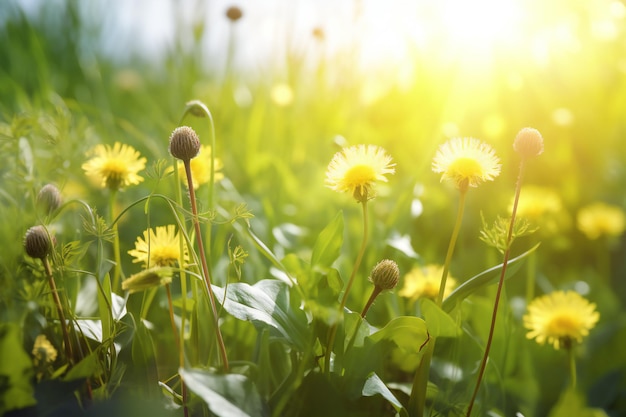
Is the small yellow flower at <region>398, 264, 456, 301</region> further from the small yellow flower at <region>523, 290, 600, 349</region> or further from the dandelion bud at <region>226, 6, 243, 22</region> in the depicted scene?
the dandelion bud at <region>226, 6, 243, 22</region>

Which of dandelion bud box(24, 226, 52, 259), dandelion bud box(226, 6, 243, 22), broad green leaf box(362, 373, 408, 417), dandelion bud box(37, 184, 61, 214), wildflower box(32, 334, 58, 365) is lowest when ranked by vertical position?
wildflower box(32, 334, 58, 365)

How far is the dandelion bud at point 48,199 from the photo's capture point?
0.80 m

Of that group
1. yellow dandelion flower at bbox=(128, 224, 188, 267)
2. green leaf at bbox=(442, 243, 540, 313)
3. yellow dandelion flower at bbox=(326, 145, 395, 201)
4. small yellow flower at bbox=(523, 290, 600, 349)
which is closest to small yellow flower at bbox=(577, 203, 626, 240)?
small yellow flower at bbox=(523, 290, 600, 349)

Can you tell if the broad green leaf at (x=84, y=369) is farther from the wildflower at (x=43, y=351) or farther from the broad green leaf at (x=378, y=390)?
the broad green leaf at (x=378, y=390)

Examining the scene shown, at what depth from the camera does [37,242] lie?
0.67 meters

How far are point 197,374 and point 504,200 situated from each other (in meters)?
1.27

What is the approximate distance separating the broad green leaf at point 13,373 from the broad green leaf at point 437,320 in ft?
1.47

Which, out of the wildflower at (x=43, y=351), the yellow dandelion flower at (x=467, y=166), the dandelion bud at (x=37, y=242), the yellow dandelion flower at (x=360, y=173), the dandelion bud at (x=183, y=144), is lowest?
the wildflower at (x=43, y=351)

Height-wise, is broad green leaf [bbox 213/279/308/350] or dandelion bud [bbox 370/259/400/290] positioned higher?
dandelion bud [bbox 370/259/400/290]

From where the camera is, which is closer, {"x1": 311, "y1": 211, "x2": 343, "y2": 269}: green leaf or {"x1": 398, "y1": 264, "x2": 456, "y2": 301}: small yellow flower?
{"x1": 311, "y1": 211, "x2": 343, "y2": 269}: green leaf

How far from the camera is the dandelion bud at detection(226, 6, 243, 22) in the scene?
1.66 meters

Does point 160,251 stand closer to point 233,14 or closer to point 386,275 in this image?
point 386,275

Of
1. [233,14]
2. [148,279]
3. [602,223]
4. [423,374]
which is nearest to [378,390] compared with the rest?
[423,374]

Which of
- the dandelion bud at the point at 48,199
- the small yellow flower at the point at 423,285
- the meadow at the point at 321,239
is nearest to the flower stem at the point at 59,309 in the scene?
the meadow at the point at 321,239
